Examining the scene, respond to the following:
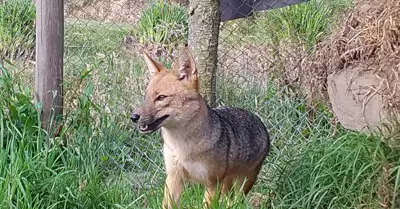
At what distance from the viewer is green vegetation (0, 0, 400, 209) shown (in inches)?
165

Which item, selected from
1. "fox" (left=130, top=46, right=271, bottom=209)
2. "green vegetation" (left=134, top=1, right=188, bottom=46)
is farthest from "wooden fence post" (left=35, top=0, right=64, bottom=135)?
"green vegetation" (left=134, top=1, right=188, bottom=46)

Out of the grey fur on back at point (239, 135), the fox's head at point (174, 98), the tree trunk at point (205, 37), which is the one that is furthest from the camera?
the tree trunk at point (205, 37)

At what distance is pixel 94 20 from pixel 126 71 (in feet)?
9.96

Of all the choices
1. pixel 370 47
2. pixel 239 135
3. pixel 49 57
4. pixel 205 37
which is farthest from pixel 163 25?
pixel 370 47

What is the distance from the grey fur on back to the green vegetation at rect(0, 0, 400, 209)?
0.27 metres

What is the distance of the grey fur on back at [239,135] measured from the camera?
474cm

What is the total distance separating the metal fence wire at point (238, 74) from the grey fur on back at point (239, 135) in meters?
0.29

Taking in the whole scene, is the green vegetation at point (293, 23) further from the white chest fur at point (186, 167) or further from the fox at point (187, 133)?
the white chest fur at point (186, 167)

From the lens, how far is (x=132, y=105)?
20.4ft

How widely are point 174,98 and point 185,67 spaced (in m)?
0.24

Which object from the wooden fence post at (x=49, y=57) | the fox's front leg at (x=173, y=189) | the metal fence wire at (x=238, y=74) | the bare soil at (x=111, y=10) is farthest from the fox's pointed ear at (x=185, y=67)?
the bare soil at (x=111, y=10)

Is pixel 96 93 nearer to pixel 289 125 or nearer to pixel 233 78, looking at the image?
pixel 233 78

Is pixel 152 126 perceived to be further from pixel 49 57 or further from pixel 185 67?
pixel 49 57

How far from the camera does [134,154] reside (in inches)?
231
